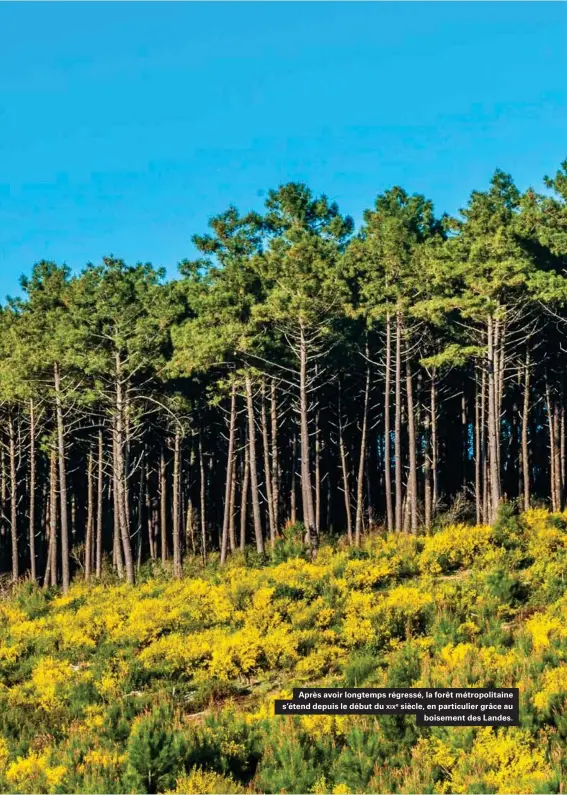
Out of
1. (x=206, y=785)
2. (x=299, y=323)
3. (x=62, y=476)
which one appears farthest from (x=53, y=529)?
(x=206, y=785)

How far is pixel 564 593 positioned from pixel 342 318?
15.7 m

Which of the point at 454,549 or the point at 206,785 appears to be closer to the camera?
the point at 206,785

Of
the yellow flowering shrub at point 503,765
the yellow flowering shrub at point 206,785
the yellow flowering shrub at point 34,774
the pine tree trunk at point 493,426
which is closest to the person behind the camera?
the yellow flowering shrub at point 503,765

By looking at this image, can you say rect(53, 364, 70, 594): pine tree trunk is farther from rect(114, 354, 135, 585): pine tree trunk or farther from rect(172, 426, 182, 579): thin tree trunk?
rect(172, 426, 182, 579): thin tree trunk

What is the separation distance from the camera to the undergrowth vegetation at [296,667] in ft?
35.2

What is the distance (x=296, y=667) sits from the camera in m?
15.4

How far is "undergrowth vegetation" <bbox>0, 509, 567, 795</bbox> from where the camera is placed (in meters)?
10.7

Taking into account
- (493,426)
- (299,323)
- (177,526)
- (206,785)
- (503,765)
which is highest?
(299,323)

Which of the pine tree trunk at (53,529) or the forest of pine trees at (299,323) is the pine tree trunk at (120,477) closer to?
the forest of pine trees at (299,323)

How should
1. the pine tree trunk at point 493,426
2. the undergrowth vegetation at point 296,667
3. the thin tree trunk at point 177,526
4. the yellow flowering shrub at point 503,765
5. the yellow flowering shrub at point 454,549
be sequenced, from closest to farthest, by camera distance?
the yellow flowering shrub at point 503,765, the undergrowth vegetation at point 296,667, the yellow flowering shrub at point 454,549, the pine tree trunk at point 493,426, the thin tree trunk at point 177,526

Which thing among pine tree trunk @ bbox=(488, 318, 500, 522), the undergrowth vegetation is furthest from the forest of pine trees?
the undergrowth vegetation

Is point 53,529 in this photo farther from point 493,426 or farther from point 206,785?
point 206,785

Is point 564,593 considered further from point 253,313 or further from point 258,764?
point 253,313

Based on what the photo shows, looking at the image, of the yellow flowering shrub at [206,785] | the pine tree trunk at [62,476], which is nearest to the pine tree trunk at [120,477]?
the pine tree trunk at [62,476]
